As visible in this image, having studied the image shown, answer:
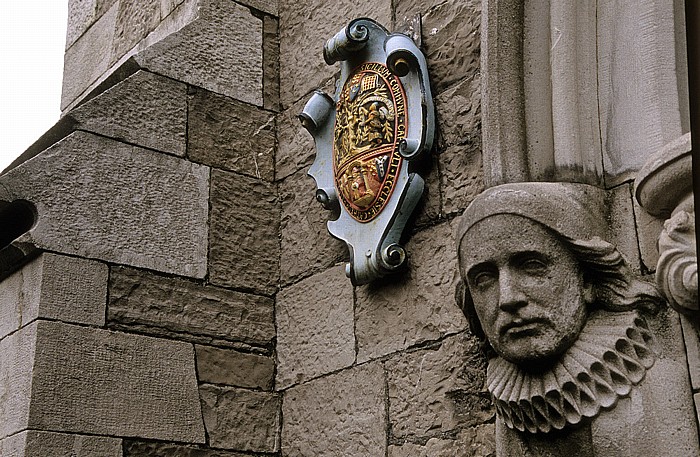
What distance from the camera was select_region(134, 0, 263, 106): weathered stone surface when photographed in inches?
120

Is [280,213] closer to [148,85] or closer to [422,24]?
[148,85]

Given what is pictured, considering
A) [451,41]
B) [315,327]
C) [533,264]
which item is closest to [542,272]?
[533,264]

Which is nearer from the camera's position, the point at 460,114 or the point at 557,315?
the point at 557,315

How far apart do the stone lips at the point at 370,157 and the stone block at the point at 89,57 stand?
1.51 metres

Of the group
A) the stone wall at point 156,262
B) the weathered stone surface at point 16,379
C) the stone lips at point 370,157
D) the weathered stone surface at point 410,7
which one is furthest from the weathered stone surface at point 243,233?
the weathered stone surface at point 410,7

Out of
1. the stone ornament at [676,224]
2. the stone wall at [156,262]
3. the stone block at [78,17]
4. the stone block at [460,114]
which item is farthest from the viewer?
the stone block at [78,17]

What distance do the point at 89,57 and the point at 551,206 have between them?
270 centimetres

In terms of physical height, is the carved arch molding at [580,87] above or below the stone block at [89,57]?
below

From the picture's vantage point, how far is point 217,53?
10.4 feet

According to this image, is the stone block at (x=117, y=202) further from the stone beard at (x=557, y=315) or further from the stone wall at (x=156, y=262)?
the stone beard at (x=557, y=315)

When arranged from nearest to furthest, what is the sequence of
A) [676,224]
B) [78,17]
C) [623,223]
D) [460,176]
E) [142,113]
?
[676,224] < [623,223] < [460,176] < [142,113] < [78,17]

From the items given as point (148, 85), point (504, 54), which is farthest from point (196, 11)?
point (504, 54)

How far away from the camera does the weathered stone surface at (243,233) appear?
2955 mm

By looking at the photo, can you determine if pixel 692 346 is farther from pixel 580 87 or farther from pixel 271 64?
pixel 271 64
